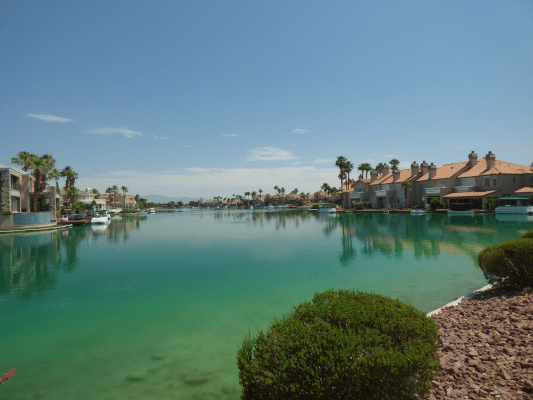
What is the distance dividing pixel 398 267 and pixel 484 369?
36.0 feet

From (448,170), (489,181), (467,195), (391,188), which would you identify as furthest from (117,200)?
(489,181)

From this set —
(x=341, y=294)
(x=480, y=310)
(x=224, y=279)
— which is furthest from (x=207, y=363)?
(x=224, y=279)

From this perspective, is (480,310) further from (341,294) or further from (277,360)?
(277,360)

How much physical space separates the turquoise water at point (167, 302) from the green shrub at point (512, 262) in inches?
78.6

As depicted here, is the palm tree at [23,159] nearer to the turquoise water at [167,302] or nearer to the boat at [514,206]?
the turquoise water at [167,302]

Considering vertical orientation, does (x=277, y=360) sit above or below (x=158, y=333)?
above

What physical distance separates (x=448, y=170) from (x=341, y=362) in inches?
3027

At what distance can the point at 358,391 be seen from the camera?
9.57ft

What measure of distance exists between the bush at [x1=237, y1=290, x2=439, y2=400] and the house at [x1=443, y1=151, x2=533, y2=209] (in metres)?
63.0

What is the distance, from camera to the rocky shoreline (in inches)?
143

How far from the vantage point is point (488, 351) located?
452cm

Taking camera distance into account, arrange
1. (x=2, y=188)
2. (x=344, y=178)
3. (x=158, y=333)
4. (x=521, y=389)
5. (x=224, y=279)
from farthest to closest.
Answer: (x=344, y=178) → (x=2, y=188) → (x=224, y=279) → (x=158, y=333) → (x=521, y=389)

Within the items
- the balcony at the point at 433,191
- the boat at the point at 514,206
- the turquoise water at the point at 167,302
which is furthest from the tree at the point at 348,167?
the turquoise water at the point at 167,302

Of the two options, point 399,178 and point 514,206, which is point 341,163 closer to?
point 399,178
